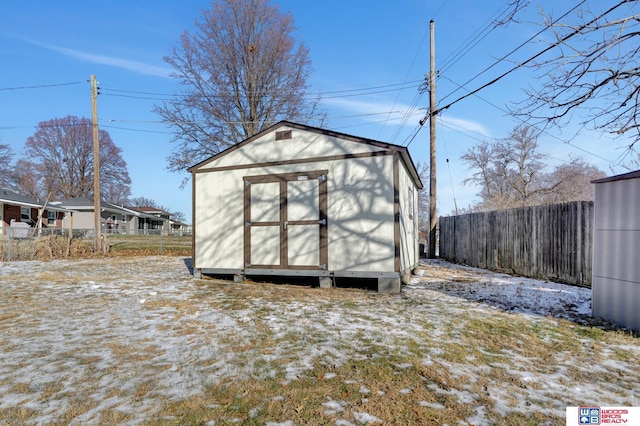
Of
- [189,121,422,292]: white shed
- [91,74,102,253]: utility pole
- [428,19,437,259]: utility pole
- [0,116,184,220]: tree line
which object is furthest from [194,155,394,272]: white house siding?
[0,116,184,220]: tree line

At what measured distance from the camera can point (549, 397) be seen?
2.38 meters

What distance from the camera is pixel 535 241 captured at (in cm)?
826

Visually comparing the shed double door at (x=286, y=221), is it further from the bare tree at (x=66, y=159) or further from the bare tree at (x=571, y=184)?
the bare tree at (x=66, y=159)

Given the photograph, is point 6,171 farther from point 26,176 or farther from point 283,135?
point 283,135

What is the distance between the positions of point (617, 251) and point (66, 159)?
150 feet

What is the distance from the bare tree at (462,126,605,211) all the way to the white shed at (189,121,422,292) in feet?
53.2

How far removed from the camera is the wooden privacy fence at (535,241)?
22.9ft

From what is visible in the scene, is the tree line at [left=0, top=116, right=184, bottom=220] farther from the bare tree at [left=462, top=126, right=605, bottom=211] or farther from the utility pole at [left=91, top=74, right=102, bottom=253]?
the bare tree at [left=462, top=126, right=605, bottom=211]

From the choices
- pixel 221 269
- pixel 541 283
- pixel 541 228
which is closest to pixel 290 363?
pixel 221 269

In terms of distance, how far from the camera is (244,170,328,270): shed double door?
6895 mm

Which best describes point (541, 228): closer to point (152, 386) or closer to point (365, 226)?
point (365, 226)

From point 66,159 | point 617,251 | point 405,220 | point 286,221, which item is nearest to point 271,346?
point 286,221

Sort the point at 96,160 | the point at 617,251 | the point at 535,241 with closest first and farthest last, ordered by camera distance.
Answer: the point at 617,251 → the point at 535,241 → the point at 96,160

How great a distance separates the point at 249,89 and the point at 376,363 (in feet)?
53.4
